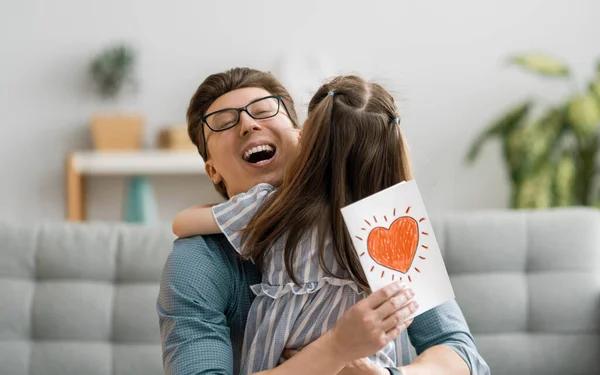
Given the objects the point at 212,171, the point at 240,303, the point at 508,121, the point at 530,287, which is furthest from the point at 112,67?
the point at 240,303

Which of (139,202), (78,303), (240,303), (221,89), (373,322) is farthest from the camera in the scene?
(139,202)

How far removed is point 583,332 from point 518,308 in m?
0.17

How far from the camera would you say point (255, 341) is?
1.18 m

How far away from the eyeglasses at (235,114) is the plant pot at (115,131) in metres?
2.89

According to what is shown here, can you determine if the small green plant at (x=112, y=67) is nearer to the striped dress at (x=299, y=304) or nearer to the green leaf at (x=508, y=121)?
the green leaf at (x=508, y=121)

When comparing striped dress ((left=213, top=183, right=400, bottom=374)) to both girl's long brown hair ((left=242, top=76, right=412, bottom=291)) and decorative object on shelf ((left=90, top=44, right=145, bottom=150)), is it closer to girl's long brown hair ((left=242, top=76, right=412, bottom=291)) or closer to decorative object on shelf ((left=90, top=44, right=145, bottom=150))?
girl's long brown hair ((left=242, top=76, right=412, bottom=291))

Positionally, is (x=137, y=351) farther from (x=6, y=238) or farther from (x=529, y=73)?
(x=529, y=73)

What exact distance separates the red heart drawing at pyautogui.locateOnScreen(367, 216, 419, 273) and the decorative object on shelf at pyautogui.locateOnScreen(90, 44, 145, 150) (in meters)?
3.28

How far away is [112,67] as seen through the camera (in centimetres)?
421

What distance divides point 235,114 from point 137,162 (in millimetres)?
2808

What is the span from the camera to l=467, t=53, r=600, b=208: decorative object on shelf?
12.4 ft

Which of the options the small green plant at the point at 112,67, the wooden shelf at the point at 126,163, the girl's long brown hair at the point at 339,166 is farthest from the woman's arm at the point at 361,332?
the small green plant at the point at 112,67

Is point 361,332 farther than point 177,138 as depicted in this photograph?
No

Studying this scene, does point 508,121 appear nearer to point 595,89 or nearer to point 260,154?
point 595,89
